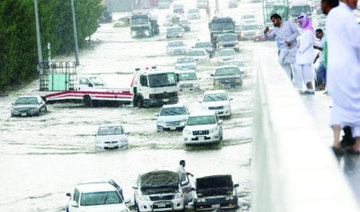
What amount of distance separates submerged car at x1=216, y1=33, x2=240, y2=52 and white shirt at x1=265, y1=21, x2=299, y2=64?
66665mm

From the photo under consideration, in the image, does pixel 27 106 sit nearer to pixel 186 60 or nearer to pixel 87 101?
pixel 87 101

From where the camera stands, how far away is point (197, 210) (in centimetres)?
3089

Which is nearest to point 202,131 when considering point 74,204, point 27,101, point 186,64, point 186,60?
point 74,204

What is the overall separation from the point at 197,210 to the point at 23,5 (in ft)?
133

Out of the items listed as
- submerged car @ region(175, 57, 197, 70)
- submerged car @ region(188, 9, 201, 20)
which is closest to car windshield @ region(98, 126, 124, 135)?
submerged car @ region(175, 57, 197, 70)

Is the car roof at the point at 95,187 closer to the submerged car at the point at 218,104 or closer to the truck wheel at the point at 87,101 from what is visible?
the submerged car at the point at 218,104

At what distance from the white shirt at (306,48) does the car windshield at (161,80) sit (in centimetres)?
3828

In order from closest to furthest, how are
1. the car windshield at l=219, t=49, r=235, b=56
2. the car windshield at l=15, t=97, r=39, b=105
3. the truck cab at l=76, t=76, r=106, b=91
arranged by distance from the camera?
the car windshield at l=15, t=97, r=39, b=105 < the truck cab at l=76, t=76, r=106, b=91 < the car windshield at l=219, t=49, r=235, b=56

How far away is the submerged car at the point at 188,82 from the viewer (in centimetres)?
6016

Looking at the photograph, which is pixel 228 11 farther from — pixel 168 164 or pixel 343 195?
pixel 343 195

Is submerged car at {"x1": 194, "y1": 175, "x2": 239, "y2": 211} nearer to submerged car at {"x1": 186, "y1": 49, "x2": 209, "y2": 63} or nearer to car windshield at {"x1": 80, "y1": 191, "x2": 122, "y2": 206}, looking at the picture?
car windshield at {"x1": 80, "y1": 191, "x2": 122, "y2": 206}

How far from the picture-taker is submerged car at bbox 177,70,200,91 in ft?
197

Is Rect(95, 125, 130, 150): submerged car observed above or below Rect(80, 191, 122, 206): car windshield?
below

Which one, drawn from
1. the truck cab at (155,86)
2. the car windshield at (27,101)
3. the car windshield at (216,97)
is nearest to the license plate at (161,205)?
the car windshield at (216,97)
